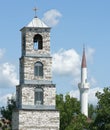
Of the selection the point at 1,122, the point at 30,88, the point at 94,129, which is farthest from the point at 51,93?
the point at 1,122

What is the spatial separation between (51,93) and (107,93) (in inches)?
250

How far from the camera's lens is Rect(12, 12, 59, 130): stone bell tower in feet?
169

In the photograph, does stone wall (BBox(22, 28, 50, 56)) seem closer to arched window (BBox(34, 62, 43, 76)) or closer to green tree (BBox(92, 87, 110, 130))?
arched window (BBox(34, 62, 43, 76))

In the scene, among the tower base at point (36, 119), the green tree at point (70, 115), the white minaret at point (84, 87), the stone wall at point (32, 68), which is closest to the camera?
the tower base at point (36, 119)

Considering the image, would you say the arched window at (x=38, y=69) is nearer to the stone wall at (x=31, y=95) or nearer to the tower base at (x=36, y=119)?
the stone wall at (x=31, y=95)

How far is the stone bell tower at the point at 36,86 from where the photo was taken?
51531 mm

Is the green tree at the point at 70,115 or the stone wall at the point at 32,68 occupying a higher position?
the stone wall at the point at 32,68

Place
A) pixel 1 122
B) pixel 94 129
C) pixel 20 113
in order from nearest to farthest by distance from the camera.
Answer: pixel 20 113, pixel 94 129, pixel 1 122

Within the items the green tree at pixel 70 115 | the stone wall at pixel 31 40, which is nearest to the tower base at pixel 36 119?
the stone wall at pixel 31 40

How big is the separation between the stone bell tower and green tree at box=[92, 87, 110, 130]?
4736mm

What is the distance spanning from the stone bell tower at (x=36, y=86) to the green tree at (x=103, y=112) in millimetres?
4736

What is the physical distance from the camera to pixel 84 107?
107000mm

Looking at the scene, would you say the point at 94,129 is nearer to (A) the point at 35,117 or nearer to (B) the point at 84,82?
(A) the point at 35,117

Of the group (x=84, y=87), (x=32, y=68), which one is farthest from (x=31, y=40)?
(x=84, y=87)
